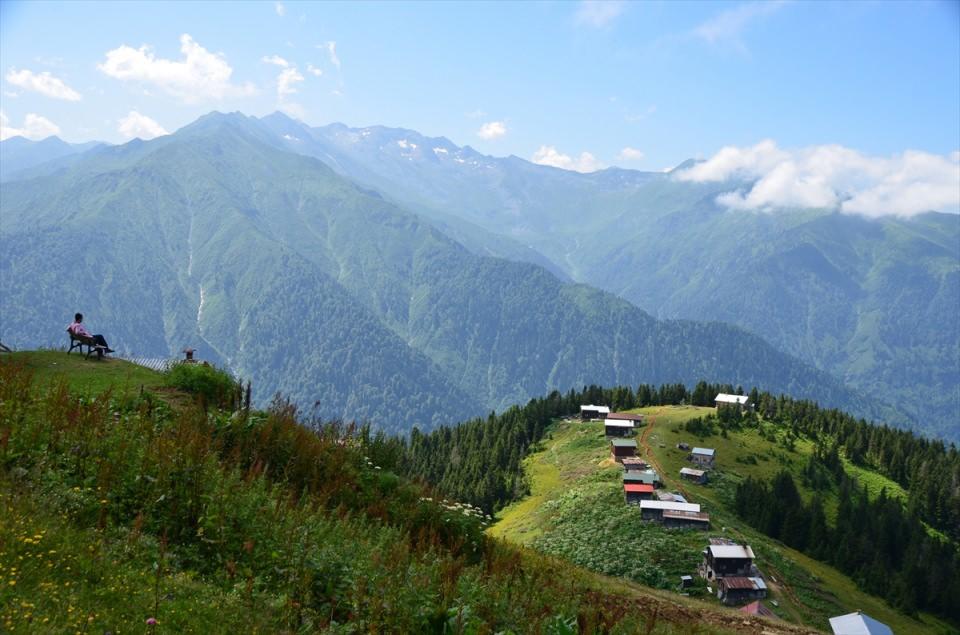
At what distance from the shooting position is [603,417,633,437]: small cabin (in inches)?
5012

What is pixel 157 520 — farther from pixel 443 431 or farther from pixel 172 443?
pixel 443 431

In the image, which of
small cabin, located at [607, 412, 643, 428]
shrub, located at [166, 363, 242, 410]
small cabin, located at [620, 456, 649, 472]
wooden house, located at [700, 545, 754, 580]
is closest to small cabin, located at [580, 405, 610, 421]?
small cabin, located at [607, 412, 643, 428]

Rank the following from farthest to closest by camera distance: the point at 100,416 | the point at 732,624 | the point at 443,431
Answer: the point at 443,431 → the point at 732,624 → the point at 100,416

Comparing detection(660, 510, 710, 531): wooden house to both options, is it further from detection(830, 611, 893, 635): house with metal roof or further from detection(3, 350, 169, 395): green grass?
detection(3, 350, 169, 395): green grass

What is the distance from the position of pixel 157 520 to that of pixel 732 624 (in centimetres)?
1437

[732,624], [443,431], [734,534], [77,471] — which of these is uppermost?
[77,471]

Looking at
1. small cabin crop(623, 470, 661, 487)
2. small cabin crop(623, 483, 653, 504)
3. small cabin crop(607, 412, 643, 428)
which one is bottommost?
small cabin crop(623, 483, 653, 504)

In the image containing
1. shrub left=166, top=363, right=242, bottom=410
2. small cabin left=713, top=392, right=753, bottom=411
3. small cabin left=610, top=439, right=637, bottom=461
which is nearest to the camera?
shrub left=166, top=363, right=242, bottom=410

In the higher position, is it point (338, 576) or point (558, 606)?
point (338, 576)

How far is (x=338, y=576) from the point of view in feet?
32.7

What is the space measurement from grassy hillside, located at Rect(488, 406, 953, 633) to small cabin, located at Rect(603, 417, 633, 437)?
2750mm

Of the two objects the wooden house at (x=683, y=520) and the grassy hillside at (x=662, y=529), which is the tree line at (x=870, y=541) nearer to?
the grassy hillside at (x=662, y=529)

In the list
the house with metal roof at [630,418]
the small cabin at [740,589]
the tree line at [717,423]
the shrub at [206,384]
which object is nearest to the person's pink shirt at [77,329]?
the shrub at [206,384]

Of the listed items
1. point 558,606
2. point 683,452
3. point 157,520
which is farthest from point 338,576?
point 683,452
